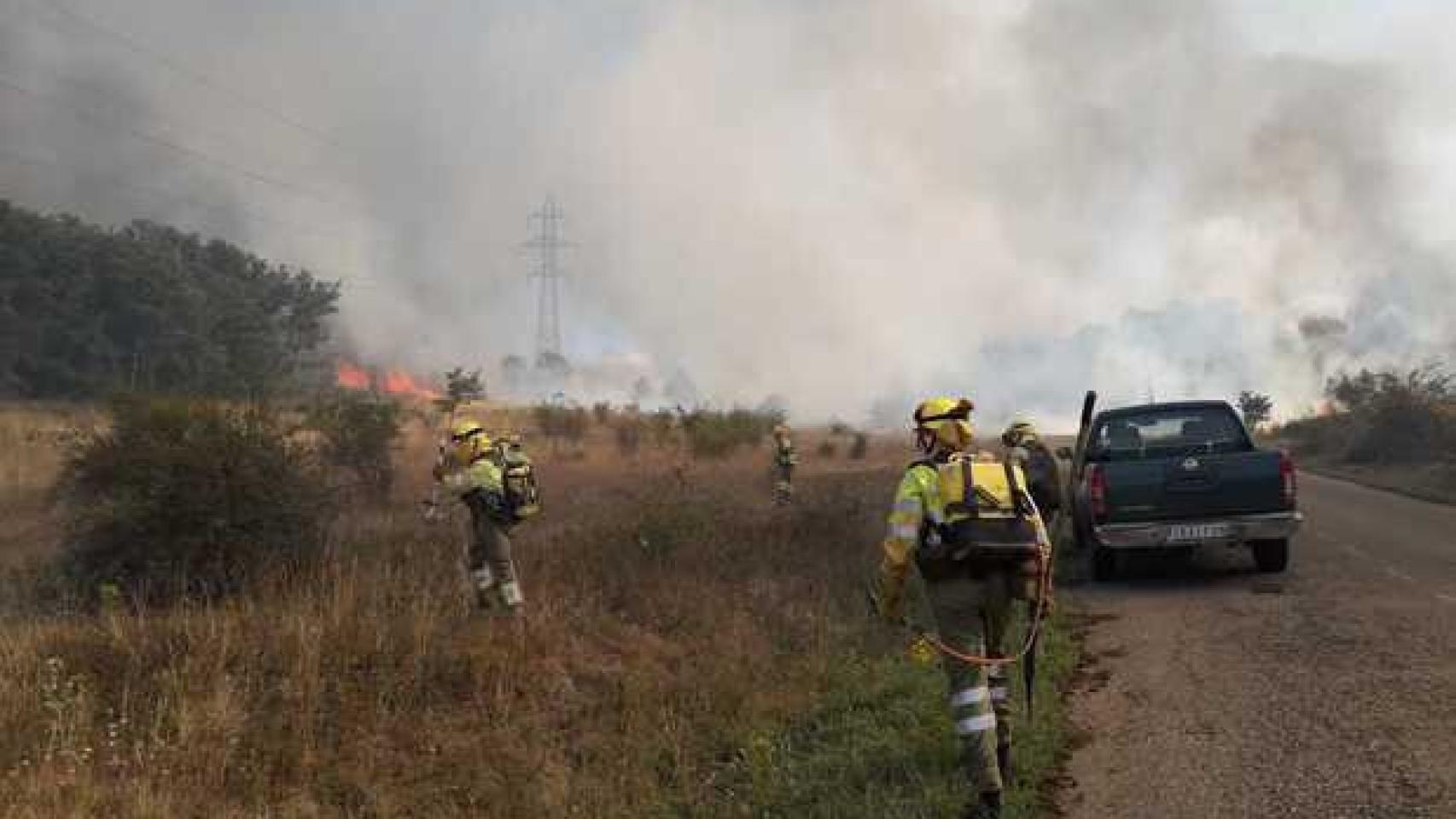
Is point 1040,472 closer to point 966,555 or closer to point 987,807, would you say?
point 966,555

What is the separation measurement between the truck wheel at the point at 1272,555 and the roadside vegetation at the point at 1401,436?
12985mm

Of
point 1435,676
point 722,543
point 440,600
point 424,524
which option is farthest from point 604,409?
point 1435,676

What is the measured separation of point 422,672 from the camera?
23.1 ft

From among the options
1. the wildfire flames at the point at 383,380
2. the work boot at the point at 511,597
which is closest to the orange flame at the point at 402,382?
the wildfire flames at the point at 383,380

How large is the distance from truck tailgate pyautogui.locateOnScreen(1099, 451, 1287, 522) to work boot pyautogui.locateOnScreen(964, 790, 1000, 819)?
6334 mm

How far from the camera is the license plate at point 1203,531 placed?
403 inches

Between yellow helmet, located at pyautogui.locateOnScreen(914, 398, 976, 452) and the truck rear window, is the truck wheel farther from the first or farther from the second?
yellow helmet, located at pyautogui.locateOnScreen(914, 398, 976, 452)

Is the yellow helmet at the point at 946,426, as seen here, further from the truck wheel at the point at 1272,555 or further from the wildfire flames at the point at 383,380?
the wildfire flames at the point at 383,380

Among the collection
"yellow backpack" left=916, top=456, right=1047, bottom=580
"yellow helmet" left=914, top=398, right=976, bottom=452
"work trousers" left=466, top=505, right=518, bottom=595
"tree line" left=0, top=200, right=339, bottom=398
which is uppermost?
"tree line" left=0, top=200, right=339, bottom=398

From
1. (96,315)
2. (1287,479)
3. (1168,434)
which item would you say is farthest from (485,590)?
(96,315)

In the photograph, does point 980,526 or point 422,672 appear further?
point 422,672

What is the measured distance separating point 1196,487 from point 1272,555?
1.50 m

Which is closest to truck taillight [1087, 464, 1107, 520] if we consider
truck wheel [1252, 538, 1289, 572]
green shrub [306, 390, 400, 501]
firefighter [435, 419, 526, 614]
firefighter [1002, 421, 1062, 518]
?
firefighter [1002, 421, 1062, 518]

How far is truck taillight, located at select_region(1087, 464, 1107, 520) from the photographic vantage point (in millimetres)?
10453
